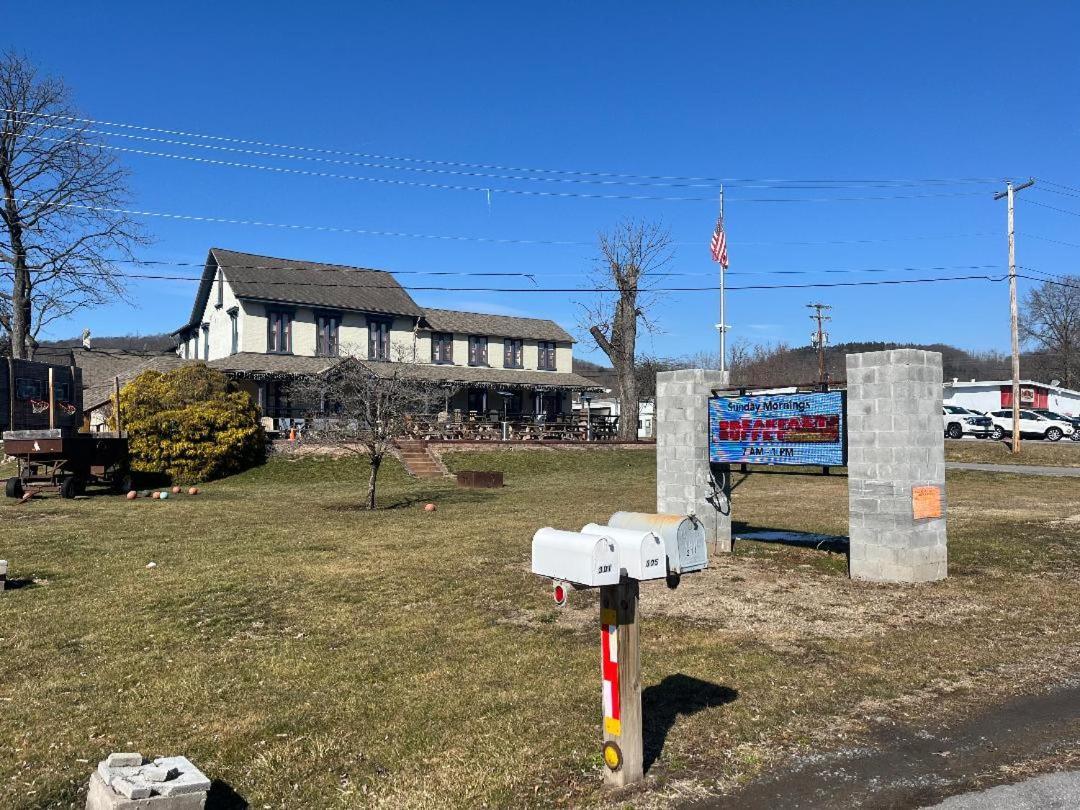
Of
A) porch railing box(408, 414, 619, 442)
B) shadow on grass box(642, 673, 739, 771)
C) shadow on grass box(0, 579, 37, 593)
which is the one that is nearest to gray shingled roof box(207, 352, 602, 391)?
porch railing box(408, 414, 619, 442)

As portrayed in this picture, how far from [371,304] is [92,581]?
3319 cm

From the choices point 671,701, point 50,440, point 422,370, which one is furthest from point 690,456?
point 422,370

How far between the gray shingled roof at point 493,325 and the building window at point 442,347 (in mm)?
408

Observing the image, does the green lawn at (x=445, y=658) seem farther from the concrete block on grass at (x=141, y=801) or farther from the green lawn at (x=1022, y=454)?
the green lawn at (x=1022, y=454)

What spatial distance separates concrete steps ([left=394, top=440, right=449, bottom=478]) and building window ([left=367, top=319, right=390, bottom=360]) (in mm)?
9710

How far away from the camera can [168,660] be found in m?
7.38

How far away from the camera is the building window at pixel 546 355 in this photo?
4988cm

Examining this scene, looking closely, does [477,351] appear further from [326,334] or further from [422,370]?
[326,334]

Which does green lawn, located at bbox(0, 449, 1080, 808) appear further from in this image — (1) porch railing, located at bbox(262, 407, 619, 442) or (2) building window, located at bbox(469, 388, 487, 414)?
(2) building window, located at bbox(469, 388, 487, 414)

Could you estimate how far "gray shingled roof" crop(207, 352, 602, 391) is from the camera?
37.3 m

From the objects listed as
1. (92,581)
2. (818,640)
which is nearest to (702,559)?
(818,640)

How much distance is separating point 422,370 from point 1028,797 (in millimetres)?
39963

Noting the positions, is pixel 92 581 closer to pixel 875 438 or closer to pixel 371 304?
pixel 875 438

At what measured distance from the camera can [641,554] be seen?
15.4ft
